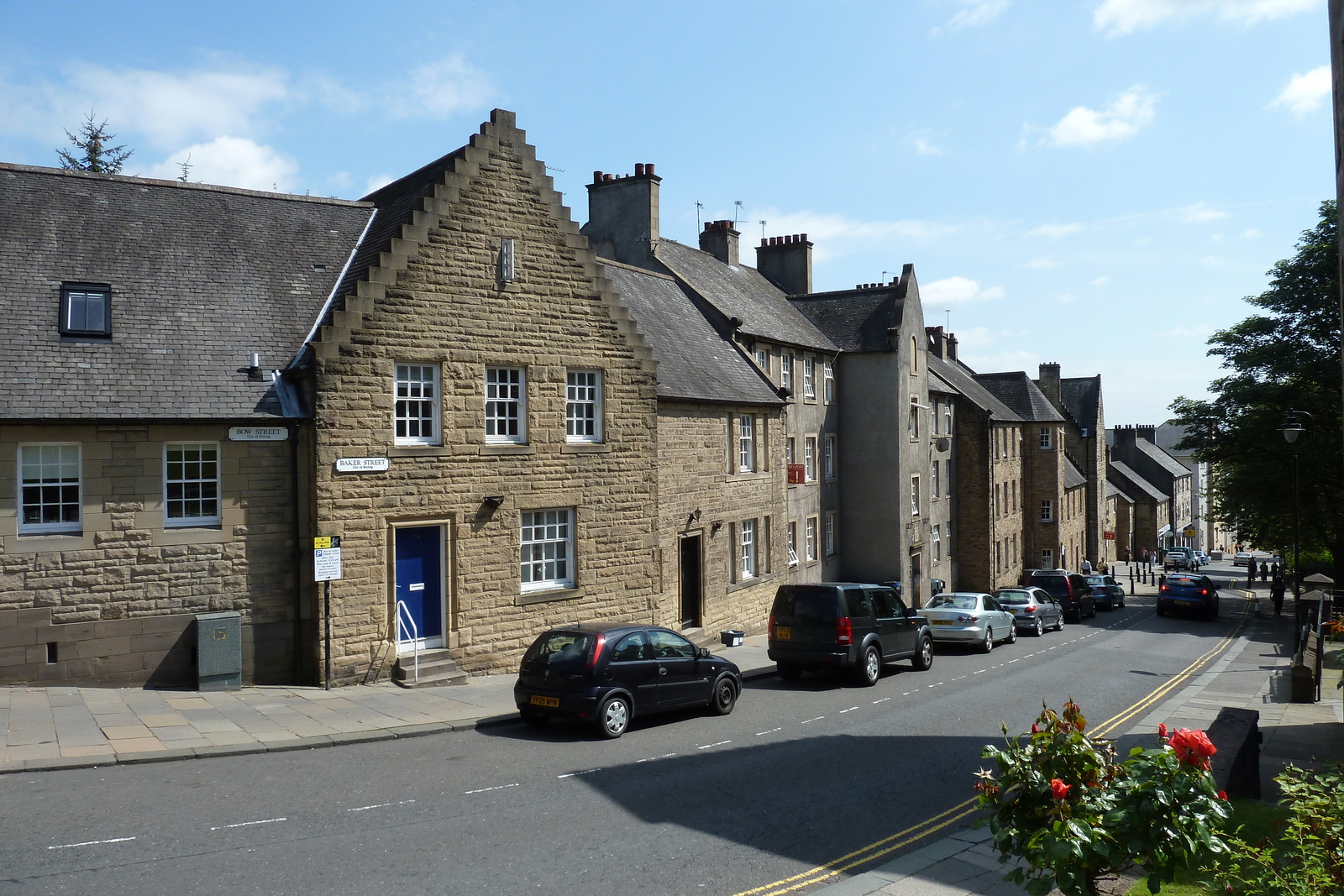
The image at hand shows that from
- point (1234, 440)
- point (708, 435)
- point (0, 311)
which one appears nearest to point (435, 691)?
point (0, 311)

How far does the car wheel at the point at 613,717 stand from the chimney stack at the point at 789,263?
94.0 feet

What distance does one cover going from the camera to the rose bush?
601 cm

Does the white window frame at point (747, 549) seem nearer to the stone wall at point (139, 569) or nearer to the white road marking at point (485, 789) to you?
the stone wall at point (139, 569)

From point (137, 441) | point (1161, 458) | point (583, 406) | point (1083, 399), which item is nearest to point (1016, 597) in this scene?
point (583, 406)

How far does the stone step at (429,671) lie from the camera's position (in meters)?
16.7

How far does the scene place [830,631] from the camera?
18.5m

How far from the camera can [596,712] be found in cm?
1309

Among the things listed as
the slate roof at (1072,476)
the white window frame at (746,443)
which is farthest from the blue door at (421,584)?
the slate roof at (1072,476)

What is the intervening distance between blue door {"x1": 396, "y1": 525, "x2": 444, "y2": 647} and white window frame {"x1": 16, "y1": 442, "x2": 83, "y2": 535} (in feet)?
16.1

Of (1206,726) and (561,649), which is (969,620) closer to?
(1206,726)

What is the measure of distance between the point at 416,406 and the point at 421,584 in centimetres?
319

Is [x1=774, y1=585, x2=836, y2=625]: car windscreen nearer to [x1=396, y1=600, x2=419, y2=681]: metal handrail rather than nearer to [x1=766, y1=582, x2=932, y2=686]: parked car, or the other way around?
[x1=766, y1=582, x2=932, y2=686]: parked car

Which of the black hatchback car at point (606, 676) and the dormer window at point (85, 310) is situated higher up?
the dormer window at point (85, 310)

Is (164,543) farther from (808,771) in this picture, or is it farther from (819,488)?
(819,488)
